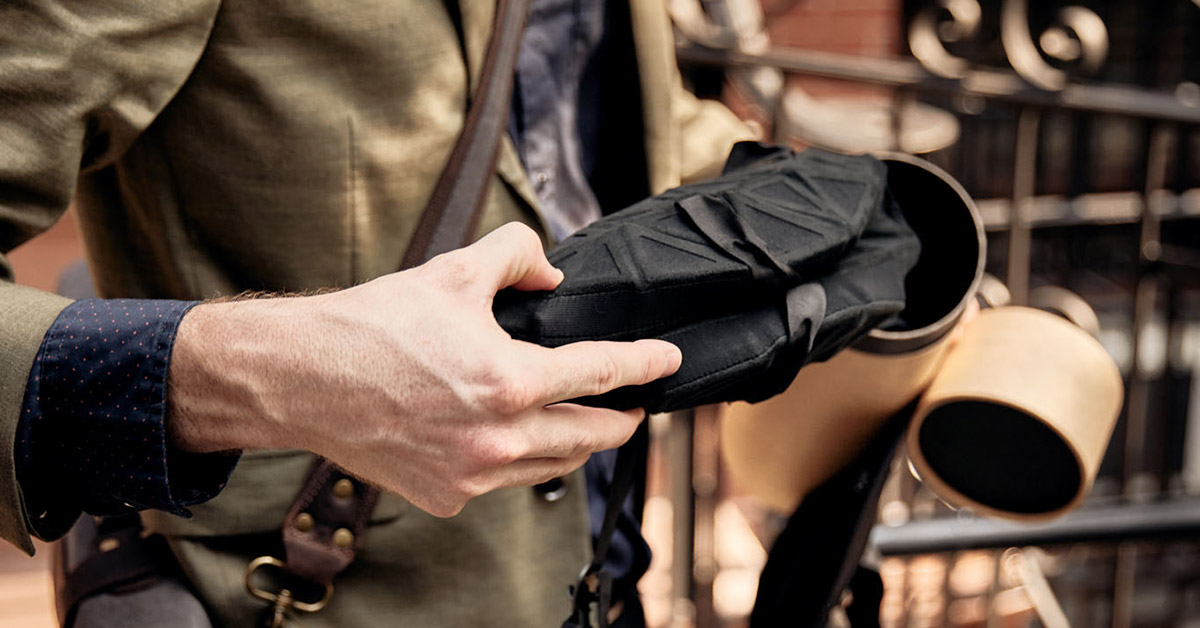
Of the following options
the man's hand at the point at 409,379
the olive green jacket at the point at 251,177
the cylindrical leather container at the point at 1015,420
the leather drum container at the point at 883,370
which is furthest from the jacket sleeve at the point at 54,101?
the cylindrical leather container at the point at 1015,420

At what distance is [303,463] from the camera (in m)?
0.83

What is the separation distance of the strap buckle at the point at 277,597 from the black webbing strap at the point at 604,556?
0.72 feet

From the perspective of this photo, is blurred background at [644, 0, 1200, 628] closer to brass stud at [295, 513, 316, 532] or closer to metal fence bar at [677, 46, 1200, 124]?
metal fence bar at [677, 46, 1200, 124]

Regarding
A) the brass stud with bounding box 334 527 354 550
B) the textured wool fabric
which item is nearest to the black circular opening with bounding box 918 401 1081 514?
the textured wool fabric

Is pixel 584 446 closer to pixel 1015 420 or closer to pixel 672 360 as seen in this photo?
pixel 672 360

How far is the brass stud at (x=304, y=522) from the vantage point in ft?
2.70

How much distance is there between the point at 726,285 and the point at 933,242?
41 cm

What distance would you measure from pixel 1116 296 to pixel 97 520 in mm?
4299

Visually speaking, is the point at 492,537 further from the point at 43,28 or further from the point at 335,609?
the point at 43,28

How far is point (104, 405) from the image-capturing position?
654 millimetres

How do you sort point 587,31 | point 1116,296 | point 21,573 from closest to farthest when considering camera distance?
point 587,31 < point 21,573 < point 1116,296

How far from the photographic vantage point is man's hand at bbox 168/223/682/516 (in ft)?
2.00

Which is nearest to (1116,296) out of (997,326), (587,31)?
(997,326)

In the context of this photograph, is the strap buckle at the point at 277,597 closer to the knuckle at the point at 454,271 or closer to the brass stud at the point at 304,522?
the brass stud at the point at 304,522
